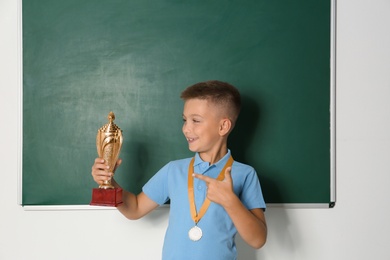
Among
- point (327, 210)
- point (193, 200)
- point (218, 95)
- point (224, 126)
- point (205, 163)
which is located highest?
point (218, 95)

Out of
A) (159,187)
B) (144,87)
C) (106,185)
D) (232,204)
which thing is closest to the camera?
(232,204)

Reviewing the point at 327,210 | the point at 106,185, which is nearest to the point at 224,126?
the point at 106,185

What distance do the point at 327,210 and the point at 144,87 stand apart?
3.55 feet

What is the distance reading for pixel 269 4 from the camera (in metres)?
2.05

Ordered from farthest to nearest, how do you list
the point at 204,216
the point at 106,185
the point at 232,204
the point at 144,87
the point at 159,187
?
the point at 144,87, the point at 159,187, the point at 106,185, the point at 204,216, the point at 232,204

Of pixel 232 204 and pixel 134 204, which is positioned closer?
pixel 232 204

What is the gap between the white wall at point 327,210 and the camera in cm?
201

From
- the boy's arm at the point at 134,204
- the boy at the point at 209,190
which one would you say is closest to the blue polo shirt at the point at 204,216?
the boy at the point at 209,190

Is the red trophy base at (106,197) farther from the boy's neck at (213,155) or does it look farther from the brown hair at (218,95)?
the brown hair at (218,95)

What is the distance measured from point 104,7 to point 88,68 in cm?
30

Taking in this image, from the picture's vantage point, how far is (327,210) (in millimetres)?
2066

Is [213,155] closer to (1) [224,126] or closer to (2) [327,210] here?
(1) [224,126]

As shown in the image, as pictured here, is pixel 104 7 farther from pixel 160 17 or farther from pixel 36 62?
pixel 36 62

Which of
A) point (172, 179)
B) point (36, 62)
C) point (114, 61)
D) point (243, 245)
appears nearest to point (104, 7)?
point (114, 61)
